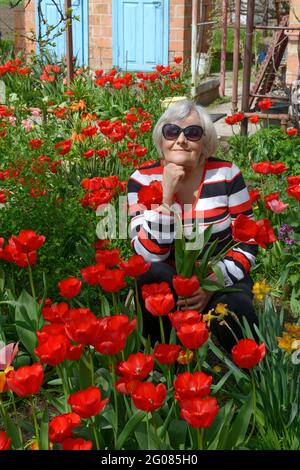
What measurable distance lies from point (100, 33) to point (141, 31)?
25.9 inches

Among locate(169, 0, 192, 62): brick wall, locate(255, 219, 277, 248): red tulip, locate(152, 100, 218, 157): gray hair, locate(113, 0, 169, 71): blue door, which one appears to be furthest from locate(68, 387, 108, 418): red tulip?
locate(113, 0, 169, 71): blue door

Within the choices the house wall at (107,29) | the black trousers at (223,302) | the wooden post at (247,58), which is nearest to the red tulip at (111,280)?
the black trousers at (223,302)

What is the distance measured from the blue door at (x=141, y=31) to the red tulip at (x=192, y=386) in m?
8.95

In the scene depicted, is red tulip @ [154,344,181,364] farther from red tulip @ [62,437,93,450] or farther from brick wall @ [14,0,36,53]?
brick wall @ [14,0,36,53]

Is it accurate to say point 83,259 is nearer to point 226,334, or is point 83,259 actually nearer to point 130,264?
point 226,334

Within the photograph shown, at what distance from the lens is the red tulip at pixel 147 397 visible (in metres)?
1.60

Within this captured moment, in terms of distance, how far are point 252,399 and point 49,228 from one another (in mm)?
1588

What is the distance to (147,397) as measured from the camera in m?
1.62

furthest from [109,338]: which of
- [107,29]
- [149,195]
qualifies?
[107,29]

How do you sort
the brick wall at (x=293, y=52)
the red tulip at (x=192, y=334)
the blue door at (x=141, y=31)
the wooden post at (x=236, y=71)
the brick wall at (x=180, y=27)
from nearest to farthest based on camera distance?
1. the red tulip at (x=192, y=334)
2. the wooden post at (x=236, y=71)
3. the brick wall at (x=293, y=52)
4. the brick wall at (x=180, y=27)
5. the blue door at (x=141, y=31)

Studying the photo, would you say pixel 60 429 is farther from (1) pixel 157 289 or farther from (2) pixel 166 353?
(1) pixel 157 289

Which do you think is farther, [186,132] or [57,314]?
[186,132]

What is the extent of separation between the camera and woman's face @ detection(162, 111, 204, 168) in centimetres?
269

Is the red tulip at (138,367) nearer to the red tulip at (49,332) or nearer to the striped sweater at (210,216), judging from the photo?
the red tulip at (49,332)
